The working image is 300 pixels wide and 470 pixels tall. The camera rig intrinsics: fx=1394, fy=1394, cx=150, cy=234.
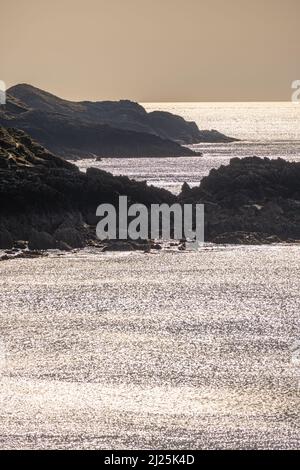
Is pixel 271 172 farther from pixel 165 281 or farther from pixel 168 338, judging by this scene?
pixel 168 338

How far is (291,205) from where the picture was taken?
361 feet

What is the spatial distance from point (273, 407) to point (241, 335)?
15974mm

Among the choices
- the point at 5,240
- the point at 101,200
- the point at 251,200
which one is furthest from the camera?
the point at 251,200

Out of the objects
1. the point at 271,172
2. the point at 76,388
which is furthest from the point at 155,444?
the point at 271,172

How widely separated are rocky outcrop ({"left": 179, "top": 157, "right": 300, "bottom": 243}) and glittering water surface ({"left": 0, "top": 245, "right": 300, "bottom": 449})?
25.2ft

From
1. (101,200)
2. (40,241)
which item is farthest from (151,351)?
(101,200)

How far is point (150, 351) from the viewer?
6256 centimetres

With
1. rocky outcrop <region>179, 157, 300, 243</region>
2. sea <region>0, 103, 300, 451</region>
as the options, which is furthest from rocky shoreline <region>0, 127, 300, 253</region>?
sea <region>0, 103, 300, 451</region>

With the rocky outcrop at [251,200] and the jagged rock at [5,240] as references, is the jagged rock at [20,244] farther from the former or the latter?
the rocky outcrop at [251,200]

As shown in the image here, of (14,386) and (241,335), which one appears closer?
(14,386)

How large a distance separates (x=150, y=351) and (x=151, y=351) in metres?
0.04

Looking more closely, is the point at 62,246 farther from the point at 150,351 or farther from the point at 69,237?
the point at 150,351

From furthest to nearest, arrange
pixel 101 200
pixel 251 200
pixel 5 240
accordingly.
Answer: pixel 251 200 < pixel 101 200 < pixel 5 240

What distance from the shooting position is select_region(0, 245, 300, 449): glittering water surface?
48.2 meters
